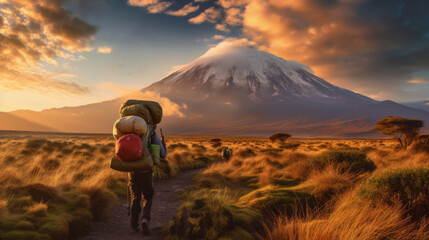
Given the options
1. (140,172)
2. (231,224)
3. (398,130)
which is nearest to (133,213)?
(140,172)

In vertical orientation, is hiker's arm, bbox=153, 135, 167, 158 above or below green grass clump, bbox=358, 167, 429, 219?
above

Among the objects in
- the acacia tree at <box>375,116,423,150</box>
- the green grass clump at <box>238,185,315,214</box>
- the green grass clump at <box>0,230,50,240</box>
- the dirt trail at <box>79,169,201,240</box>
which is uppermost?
the acacia tree at <box>375,116,423,150</box>

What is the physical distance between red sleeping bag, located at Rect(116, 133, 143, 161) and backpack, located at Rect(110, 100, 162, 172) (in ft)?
0.46

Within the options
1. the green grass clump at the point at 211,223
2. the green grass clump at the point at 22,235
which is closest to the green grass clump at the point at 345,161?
the green grass clump at the point at 211,223

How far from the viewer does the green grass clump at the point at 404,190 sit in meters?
4.49

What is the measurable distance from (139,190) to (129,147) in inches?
48.4

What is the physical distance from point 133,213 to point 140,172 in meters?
0.95

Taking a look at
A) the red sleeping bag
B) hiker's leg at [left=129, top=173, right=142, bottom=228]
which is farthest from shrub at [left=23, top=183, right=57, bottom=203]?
the red sleeping bag

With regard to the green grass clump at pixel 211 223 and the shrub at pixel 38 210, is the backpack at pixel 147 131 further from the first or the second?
the shrub at pixel 38 210

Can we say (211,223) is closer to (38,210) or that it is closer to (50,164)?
(38,210)

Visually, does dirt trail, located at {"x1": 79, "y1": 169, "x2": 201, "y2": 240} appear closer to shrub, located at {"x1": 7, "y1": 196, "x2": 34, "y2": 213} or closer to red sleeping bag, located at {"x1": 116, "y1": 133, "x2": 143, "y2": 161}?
shrub, located at {"x1": 7, "y1": 196, "x2": 34, "y2": 213}

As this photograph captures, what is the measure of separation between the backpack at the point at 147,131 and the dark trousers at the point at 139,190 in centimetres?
40

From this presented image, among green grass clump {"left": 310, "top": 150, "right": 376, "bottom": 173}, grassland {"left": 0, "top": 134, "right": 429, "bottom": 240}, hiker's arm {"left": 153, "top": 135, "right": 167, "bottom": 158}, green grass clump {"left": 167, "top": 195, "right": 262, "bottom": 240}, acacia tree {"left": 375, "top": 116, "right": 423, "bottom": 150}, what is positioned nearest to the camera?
grassland {"left": 0, "top": 134, "right": 429, "bottom": 240}

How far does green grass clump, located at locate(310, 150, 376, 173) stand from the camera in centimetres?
816
